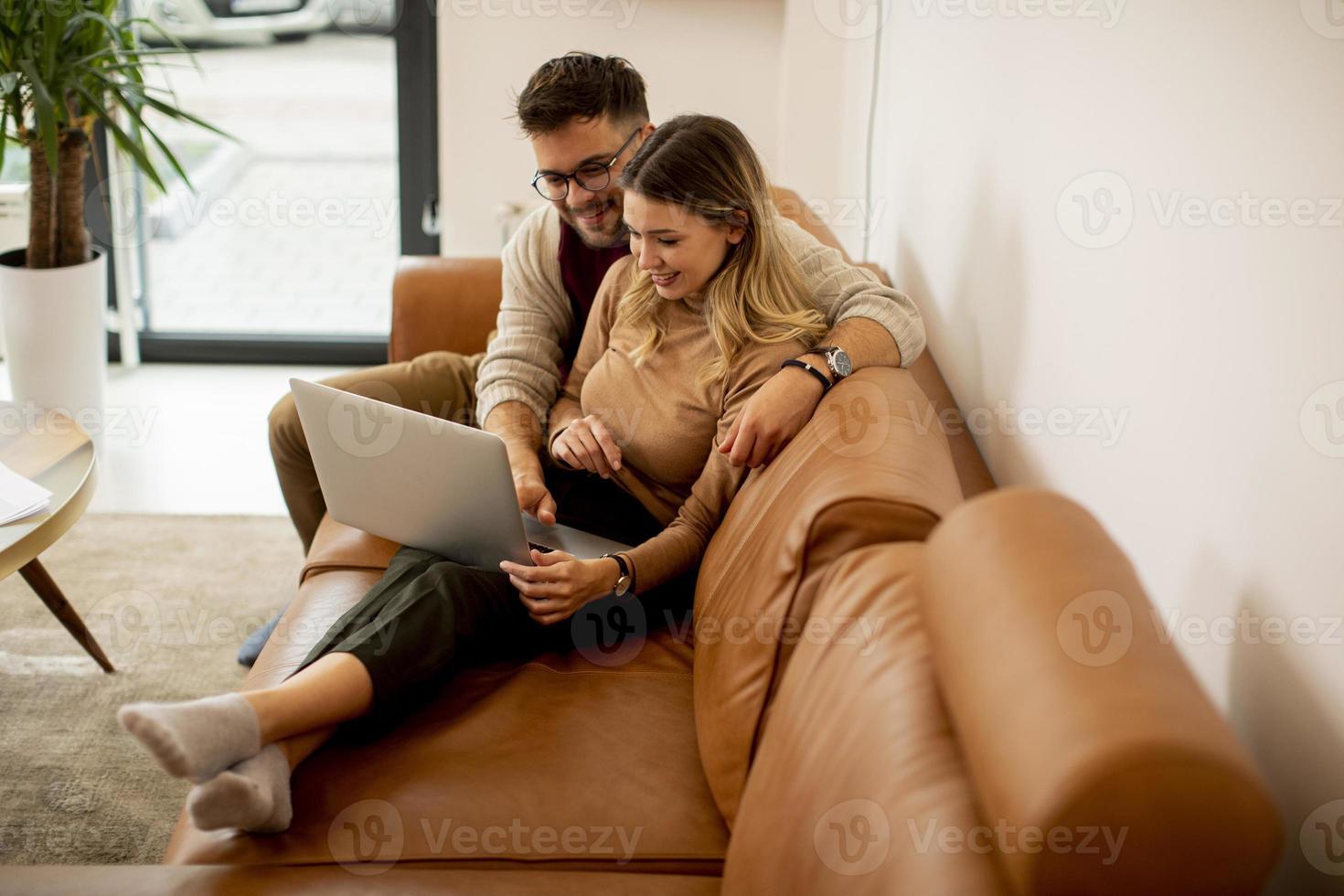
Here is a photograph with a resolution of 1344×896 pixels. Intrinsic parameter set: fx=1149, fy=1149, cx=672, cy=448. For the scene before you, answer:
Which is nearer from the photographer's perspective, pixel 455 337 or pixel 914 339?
pixel 914 339

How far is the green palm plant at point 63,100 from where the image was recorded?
266 centimetres

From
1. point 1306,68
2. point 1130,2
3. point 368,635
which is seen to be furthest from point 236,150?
point 1306,68

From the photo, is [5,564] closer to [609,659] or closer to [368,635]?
[368,635]

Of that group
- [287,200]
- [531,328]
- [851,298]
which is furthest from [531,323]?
[287,200]

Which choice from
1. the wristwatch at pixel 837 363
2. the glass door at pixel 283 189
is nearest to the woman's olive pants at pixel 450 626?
the wristwatch at pixel 837 363

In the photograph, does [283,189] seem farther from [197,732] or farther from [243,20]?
[197,732]

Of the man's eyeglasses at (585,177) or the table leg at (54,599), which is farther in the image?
the table leg at (54,599)

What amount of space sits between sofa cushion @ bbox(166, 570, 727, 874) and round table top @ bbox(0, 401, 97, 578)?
A: 0.40 m

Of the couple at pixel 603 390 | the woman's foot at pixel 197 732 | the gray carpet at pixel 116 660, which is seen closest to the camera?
the woman's foot at pixel 197 732

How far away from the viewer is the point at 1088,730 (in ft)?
2.27

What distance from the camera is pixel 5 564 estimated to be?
161 cm

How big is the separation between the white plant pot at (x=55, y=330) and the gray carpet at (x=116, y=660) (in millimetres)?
453

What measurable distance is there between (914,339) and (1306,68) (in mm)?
868

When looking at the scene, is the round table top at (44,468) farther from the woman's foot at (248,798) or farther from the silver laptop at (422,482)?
the woman's foot at (248,798)
